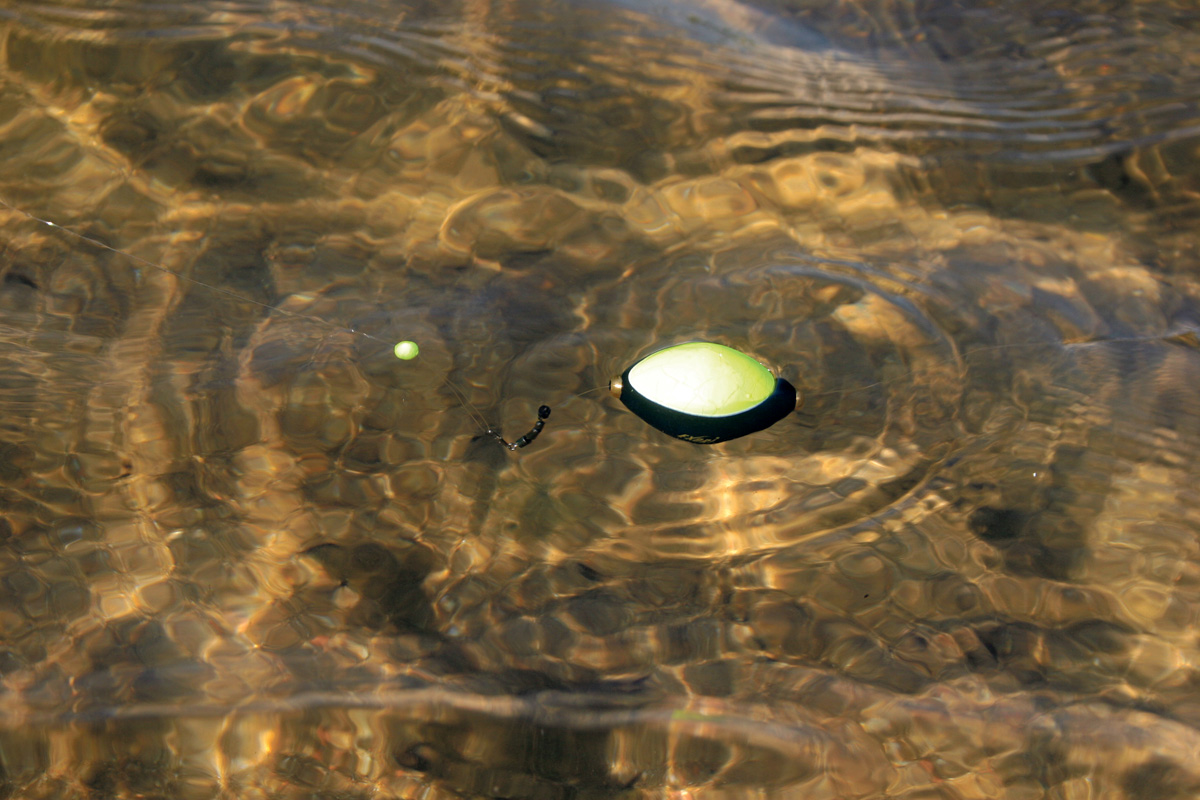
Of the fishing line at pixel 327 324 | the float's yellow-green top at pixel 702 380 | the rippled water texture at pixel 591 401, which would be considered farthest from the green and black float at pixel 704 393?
the fishing line at pixel 327 324

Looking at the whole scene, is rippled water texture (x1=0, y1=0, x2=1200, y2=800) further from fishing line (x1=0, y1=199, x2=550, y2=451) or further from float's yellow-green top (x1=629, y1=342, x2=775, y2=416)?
float's yellow-green top (x1=629, y1=342, x2=775, y2=416)

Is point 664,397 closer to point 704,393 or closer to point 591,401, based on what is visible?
point 704,393

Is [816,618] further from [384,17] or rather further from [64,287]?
[384,17]

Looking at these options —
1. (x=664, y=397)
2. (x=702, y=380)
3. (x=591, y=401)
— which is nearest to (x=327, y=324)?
(x=591, y=401)

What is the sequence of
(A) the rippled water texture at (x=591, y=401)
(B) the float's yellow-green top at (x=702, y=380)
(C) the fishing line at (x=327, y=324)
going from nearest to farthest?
(A) the rippled water texture at (x=591, y=401), (B) the float's yellow-green top at (x=702, y=380), (C) the fishing line at (x=327, y=324)

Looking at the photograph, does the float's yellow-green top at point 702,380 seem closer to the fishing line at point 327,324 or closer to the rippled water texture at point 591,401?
the rippled water texture at point 591,401

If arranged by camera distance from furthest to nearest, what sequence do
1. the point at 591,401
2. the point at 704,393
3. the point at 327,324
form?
the point at 327,324
the point at 591,401
the point at 704,393
